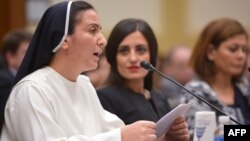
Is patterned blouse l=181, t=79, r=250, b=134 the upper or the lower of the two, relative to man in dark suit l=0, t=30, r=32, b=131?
lower

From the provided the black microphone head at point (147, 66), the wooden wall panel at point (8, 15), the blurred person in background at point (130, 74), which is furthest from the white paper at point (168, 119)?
the wooden wall panel at point (8, 15)

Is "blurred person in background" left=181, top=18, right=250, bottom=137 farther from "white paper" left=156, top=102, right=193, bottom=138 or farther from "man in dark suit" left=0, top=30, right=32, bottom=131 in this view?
"man in dark suit" left=0, top=30, right=32, bottom=131

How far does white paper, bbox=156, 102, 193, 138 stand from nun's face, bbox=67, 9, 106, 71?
42cm

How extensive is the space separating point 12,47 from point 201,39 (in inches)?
66.5

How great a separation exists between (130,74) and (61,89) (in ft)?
3.03

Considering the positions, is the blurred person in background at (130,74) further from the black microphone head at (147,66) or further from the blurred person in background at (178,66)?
the blurred person in background at (178,66)

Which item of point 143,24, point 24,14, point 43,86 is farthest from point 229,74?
point 24,14

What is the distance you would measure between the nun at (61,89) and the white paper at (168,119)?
11 centimetres

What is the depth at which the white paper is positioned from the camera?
125 inches

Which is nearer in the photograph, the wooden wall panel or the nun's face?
the nun's face

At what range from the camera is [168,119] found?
3.22 meters

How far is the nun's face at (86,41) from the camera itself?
→ 3260 millimetres

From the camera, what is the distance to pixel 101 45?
11.0 ft

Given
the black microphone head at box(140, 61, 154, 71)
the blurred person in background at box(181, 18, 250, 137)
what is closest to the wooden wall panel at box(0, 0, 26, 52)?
the blurred person in background at box(181, 18, 250, 137)
